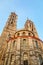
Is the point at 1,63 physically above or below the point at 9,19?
below

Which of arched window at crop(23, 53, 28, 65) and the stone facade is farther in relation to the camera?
the stone facade

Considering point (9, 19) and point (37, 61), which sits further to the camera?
point (9, 19)

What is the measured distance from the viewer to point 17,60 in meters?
24.8

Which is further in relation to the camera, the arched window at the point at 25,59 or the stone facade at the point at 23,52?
the stone facade at the point at 23,52

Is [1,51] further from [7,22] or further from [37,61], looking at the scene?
[7,22]

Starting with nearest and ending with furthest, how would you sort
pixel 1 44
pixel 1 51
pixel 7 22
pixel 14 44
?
1. pixel 14 44
2. pixel 1 51
3. pixel 1 44
4. pixel 7 22

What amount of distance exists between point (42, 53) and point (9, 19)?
27.3 metres

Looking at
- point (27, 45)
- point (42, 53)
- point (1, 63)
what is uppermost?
point (27, 45)

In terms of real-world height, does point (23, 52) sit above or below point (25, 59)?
above

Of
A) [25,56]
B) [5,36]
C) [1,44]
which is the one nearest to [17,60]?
[25,56]

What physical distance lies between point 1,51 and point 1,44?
3806 mm

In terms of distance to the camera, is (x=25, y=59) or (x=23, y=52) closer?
(x=25, y=59)

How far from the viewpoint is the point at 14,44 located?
97.1ft

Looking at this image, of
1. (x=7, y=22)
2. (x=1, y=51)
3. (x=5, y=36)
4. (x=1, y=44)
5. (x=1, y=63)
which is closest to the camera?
(x=1, y=63)
